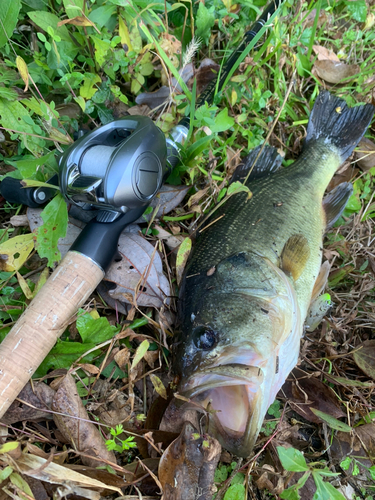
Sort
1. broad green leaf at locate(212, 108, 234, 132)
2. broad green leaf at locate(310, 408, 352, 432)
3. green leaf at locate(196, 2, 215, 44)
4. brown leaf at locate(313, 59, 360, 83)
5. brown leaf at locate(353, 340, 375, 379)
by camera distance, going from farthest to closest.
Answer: brown leaf at locate(313, 59, 360, 83)
green leaf at locate(196, 2, 215, 44)
brown leaf at locate(353, 340, 375, 379)
broad green leaf at locate(212, 108, 234, 132)
broad green leaf at locate(310, 408, 352, 432)

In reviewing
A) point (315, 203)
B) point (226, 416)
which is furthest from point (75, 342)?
point (315, 203)

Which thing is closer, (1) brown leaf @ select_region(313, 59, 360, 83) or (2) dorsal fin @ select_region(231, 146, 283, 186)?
(2) dorsal fin @ select_region(231, 146, 283, 186)

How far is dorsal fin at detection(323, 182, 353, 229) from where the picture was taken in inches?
101

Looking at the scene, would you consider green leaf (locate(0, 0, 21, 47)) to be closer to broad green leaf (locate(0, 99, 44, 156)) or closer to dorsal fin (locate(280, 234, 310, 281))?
broad green leaf (locate(0, 99, 44, 156))

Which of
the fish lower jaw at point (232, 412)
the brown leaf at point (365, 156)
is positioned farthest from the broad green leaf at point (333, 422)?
the brown leaf at point (365, 156)

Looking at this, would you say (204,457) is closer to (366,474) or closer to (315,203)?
(366,474)

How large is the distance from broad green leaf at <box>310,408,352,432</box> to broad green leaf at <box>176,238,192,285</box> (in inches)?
45.1

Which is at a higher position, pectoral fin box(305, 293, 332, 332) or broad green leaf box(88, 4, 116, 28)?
broad green leaf box(88, 4, 116, 28)

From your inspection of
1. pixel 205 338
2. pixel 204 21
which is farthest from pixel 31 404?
pixel 204 21

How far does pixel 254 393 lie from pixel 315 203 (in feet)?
4.80

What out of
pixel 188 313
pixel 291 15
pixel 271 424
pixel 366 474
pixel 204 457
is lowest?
pixel 366 474

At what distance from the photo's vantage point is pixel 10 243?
2.07 metres

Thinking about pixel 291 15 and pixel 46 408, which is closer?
pixel 46 408

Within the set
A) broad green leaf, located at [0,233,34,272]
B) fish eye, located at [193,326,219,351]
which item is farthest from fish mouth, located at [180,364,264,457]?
broad green leaf, located at [0,233,34,272]
